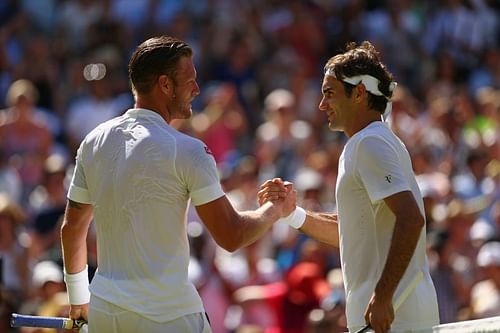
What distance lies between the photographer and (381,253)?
241 inches

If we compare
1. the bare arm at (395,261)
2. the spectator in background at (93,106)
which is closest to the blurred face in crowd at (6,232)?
the spectator in background at (93,106)

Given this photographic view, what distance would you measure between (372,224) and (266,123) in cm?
844

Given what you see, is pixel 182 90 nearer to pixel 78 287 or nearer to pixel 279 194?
pixel 279 194

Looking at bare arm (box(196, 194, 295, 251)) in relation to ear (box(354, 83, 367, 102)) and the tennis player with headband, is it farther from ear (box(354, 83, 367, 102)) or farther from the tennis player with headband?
ear (box(354, 83, 367, 102))

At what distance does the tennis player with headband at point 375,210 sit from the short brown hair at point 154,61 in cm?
80

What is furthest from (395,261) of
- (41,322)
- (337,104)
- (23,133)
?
(23,133)

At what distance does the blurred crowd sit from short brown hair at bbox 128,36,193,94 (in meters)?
3.37

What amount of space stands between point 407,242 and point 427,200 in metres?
6.19

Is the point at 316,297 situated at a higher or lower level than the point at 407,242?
lower

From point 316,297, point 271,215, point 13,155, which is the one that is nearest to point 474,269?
point 316,297

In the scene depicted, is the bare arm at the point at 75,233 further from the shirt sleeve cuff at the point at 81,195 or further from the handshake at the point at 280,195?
the handshake at the point at 280,195

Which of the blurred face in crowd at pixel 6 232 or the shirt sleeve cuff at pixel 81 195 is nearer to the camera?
the shirt sleeve cuff at pixel 81 195

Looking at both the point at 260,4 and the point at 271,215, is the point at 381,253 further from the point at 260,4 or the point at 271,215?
the point at 260,4

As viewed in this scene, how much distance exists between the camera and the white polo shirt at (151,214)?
19.4 ft
